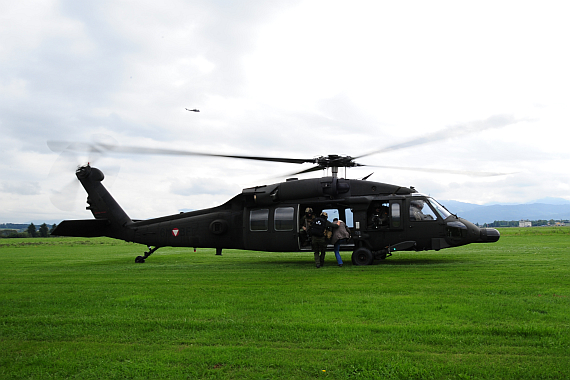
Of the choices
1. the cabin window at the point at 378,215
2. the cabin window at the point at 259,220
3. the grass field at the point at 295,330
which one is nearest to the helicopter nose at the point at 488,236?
the cabin window at the point at 378,215

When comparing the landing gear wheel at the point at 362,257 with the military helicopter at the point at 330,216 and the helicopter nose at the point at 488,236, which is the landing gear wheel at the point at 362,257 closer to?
the military helicopter at the point at 330,216

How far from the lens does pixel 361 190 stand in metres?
16.2

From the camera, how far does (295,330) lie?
5.83 metres

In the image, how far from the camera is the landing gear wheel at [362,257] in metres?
15.4

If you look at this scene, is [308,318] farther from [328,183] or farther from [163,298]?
[328,183]

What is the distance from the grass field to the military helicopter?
16.9 feet

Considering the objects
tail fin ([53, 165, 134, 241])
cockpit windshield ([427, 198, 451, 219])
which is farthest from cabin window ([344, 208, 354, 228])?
tail fin ([53, 165, 134, 241])

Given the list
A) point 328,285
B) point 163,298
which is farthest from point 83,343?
point 328,285

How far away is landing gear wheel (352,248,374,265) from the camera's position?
50.6ft

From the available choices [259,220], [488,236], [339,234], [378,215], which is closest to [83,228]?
[259,220]

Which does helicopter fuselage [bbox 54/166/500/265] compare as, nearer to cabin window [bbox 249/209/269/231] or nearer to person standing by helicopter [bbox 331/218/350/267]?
cabin window [bbox 249/209/269/231]

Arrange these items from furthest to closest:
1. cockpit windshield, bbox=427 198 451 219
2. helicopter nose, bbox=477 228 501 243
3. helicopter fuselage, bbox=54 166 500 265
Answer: cockpit windshield, bbox=427 198 451 219 → helicopter fuselage, bbox=54 166 500 265 → helicopter nose, bbox=477 228 501 243

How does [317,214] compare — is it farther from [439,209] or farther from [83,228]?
[83,228]

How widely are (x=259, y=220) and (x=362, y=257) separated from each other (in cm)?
435
